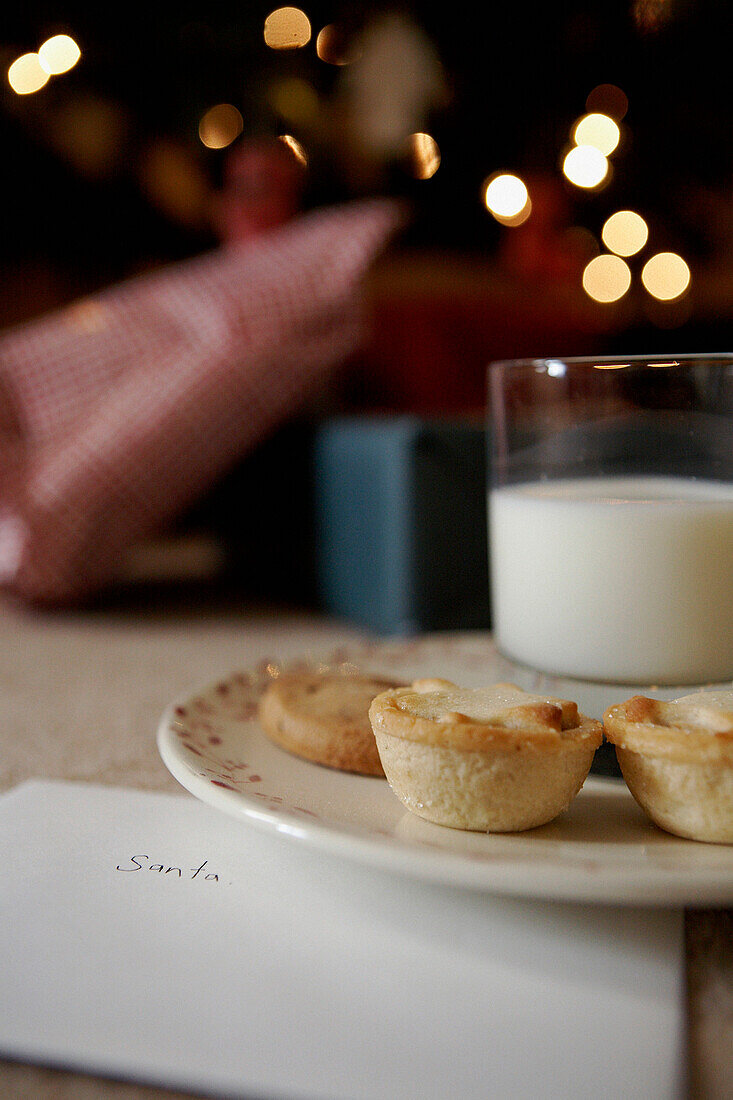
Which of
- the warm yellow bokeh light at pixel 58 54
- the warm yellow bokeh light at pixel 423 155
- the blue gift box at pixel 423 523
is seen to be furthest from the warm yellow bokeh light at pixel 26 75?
the blue gift box at pixel 423 523

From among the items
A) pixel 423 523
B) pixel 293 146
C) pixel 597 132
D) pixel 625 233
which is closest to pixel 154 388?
pixel 423 523

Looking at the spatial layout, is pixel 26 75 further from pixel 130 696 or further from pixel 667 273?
pixel 667 273

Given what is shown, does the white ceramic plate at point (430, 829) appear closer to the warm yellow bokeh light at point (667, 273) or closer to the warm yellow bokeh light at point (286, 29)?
the warm yellow bokeh light at point (286, 29)

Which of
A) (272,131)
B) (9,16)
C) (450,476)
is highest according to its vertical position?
(9,16)

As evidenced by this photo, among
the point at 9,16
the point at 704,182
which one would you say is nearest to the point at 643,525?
the point at 9,16

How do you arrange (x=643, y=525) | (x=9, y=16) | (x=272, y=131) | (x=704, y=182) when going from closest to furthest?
(x=643, y=525) < (x=9, y=16) < (x=272, y=131) < (x=704, y=182)

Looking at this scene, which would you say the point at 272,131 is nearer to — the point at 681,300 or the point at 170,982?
the point at 681,300
